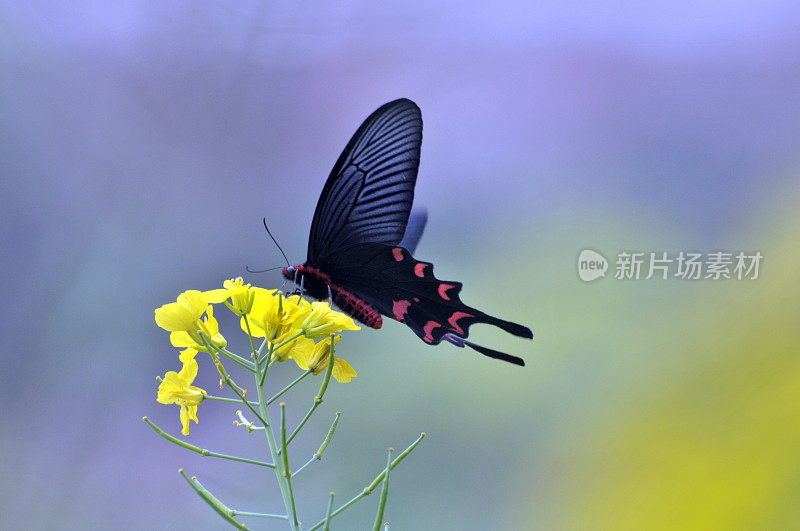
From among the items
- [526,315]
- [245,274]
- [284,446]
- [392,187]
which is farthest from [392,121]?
[526,315]

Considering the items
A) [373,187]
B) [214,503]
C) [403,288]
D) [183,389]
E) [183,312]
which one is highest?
[373,187]

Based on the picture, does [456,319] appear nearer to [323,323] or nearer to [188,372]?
[323,323]

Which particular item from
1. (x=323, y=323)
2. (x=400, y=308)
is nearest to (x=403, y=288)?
(x=400, y=308)

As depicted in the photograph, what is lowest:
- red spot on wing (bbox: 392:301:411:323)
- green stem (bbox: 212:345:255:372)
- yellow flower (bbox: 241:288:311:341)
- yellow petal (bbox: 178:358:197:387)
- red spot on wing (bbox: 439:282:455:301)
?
yellow petal (bbox: 178:358:197:387)

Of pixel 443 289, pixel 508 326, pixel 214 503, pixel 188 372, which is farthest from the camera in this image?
pixel 443 289

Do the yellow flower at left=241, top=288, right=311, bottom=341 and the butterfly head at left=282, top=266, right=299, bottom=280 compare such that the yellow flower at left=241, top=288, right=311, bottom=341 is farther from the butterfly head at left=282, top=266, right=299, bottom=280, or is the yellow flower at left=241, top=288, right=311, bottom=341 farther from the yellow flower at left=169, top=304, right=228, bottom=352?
the butterfly head at left=282, top=266, right=299, bottom=280

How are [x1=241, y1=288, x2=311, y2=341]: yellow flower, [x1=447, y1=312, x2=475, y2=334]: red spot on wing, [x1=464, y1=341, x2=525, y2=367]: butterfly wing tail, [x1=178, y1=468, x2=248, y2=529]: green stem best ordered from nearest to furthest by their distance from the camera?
[x1=178, y1=468, x2=248, y2=529]: green stem → [x1=241, y1=288, x2=311, y2=341]: yellow flower → [x1=464, y1=341, x2=525, y2=367]: butterfly wing tail → [x1=447, y1=312, x2=475, y2=334]: red spot on wing

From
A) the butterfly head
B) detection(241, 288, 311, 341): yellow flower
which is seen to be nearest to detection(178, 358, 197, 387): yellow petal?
detection(241, 288, 311, 341): yellow flower
